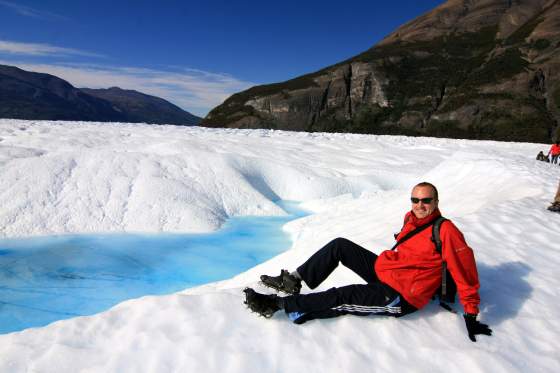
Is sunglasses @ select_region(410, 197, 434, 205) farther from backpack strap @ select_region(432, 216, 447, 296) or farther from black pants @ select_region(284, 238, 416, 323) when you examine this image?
black pants @ select_region(284, 238, 416, 323)

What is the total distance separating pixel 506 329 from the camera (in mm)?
3361

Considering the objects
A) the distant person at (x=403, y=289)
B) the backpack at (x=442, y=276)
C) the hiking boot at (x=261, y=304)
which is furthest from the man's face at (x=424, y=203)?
the hiking boot at (x=261, y=304)

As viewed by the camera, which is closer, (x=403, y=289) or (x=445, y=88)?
(x=403, y=289)

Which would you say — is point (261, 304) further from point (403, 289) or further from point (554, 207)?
point (554, 207)

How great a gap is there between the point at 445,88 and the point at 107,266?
97502 millimetres

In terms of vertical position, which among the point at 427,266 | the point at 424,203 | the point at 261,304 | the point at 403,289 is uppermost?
the point at 424,203

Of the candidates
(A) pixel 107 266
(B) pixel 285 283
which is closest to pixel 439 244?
(B) pixel 285 283

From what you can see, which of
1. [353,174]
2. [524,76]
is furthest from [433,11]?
[353,174]

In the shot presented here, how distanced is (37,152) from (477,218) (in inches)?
488

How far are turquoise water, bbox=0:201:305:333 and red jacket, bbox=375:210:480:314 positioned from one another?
4407mm

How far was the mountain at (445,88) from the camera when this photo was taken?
247 ft

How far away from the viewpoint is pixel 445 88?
90.9 meters

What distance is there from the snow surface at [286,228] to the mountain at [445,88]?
7158 cm

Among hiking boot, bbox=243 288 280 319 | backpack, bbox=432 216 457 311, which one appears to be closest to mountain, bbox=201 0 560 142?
backpack, bbox=432 216 457 311
